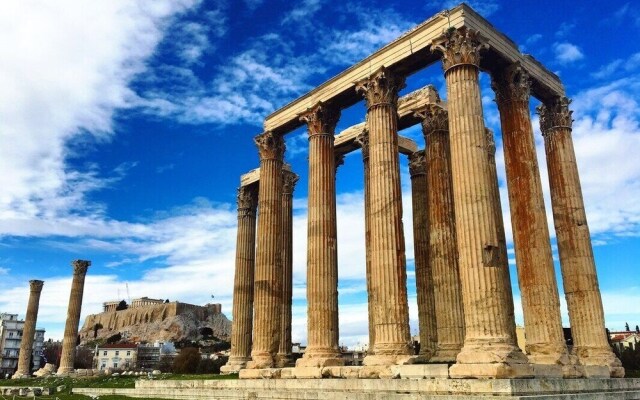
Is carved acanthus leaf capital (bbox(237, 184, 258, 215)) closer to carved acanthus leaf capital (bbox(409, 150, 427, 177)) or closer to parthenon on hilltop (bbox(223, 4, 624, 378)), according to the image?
parthenon on hilltop (bbox(223, 4, 624, 378))

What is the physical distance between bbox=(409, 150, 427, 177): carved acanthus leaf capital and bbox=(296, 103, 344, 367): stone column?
20.6 feet

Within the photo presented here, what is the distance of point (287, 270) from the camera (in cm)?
3550

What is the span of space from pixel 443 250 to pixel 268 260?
10252mm

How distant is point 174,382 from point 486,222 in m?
21.5

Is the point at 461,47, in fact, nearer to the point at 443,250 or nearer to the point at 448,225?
the point at 448,225

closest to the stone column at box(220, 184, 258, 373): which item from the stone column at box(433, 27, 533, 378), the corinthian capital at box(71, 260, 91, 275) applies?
the stone column at box(433, 27, 533, 378)

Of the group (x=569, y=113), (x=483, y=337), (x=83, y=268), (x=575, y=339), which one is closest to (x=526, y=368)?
(x=483, y=337)

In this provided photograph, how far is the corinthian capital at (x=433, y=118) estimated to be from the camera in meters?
28.7

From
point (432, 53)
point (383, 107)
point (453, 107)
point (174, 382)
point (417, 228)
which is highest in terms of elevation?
point (432, 53)

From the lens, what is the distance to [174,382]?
103ft

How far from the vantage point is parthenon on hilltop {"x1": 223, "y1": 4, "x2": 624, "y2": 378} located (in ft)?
63.9

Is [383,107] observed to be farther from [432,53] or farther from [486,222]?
[486,222]

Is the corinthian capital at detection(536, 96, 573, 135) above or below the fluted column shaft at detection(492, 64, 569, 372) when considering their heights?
above

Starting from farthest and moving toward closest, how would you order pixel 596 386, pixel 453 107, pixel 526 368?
pixel 453 107, pixel 596 386, pixel 526 368
